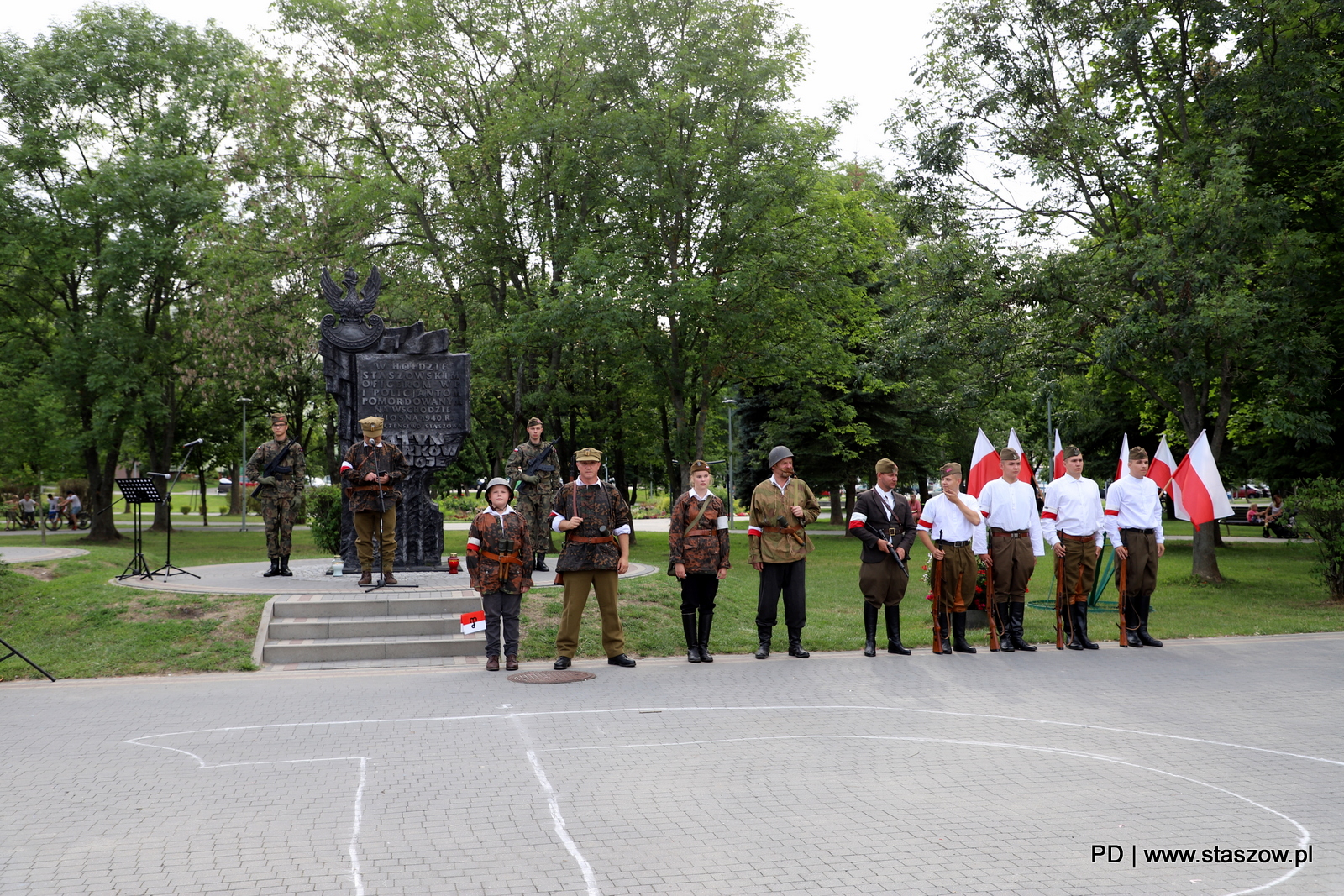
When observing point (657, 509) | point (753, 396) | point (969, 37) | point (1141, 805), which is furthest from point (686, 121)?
point (657, 509)

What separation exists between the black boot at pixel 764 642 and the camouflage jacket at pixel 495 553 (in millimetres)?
2597

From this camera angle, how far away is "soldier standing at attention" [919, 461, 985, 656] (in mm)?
10695

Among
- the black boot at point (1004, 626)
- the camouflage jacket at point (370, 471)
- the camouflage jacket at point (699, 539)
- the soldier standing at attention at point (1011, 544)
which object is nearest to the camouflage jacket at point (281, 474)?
the camouflage jacket at point (370, 471)

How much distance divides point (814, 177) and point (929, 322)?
5870 millimetres

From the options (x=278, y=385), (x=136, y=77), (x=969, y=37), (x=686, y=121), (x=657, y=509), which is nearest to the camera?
(x=969, y=37)

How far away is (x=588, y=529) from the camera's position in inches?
383

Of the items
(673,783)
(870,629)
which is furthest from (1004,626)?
(673,783)

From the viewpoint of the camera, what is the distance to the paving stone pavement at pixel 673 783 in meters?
4.53

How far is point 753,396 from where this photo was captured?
120 ft

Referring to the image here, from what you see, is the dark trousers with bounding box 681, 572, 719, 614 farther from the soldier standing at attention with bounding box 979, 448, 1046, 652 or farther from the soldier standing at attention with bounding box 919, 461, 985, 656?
the soldier standing at attention with bounding box 979, 448, 1046, 652

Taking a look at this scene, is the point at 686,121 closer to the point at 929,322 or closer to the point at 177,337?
the point at 929,322

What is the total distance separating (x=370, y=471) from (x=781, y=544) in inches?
208

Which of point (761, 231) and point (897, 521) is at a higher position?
point (761, 231)

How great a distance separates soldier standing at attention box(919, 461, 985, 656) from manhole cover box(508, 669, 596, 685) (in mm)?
3888
